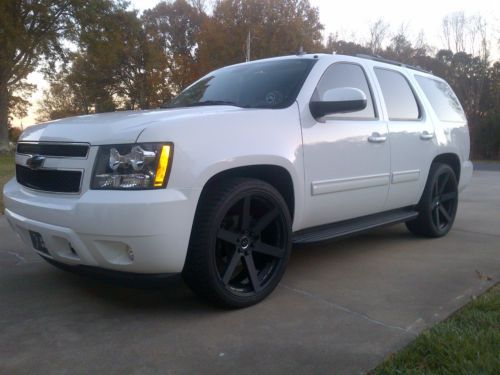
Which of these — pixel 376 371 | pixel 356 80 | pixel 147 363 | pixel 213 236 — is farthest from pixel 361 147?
pixel 147 363

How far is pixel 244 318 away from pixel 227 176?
902mm

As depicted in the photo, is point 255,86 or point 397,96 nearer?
point 255,86

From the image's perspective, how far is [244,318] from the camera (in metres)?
3.02

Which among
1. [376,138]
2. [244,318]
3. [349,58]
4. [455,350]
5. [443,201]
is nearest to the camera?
[455,350]

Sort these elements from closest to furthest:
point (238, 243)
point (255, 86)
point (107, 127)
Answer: point (107, 127), point (238, 243), point (255, 86)

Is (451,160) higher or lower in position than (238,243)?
lower

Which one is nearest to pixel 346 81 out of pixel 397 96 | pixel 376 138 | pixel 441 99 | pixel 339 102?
pixel 376 138

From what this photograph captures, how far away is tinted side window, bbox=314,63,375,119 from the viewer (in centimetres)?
388

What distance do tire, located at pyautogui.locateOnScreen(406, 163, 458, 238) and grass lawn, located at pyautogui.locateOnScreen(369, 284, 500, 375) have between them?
2.23 metres

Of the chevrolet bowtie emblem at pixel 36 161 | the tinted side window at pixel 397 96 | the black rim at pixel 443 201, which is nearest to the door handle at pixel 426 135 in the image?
the tinted side window at pixel 397 96

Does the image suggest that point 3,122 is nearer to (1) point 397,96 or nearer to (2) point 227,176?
(1) point 397,96

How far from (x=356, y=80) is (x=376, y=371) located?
2.68 meters

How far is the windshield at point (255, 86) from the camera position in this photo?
3764 mm

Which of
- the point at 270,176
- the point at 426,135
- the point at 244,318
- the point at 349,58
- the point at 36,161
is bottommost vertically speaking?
the point at 244,318
